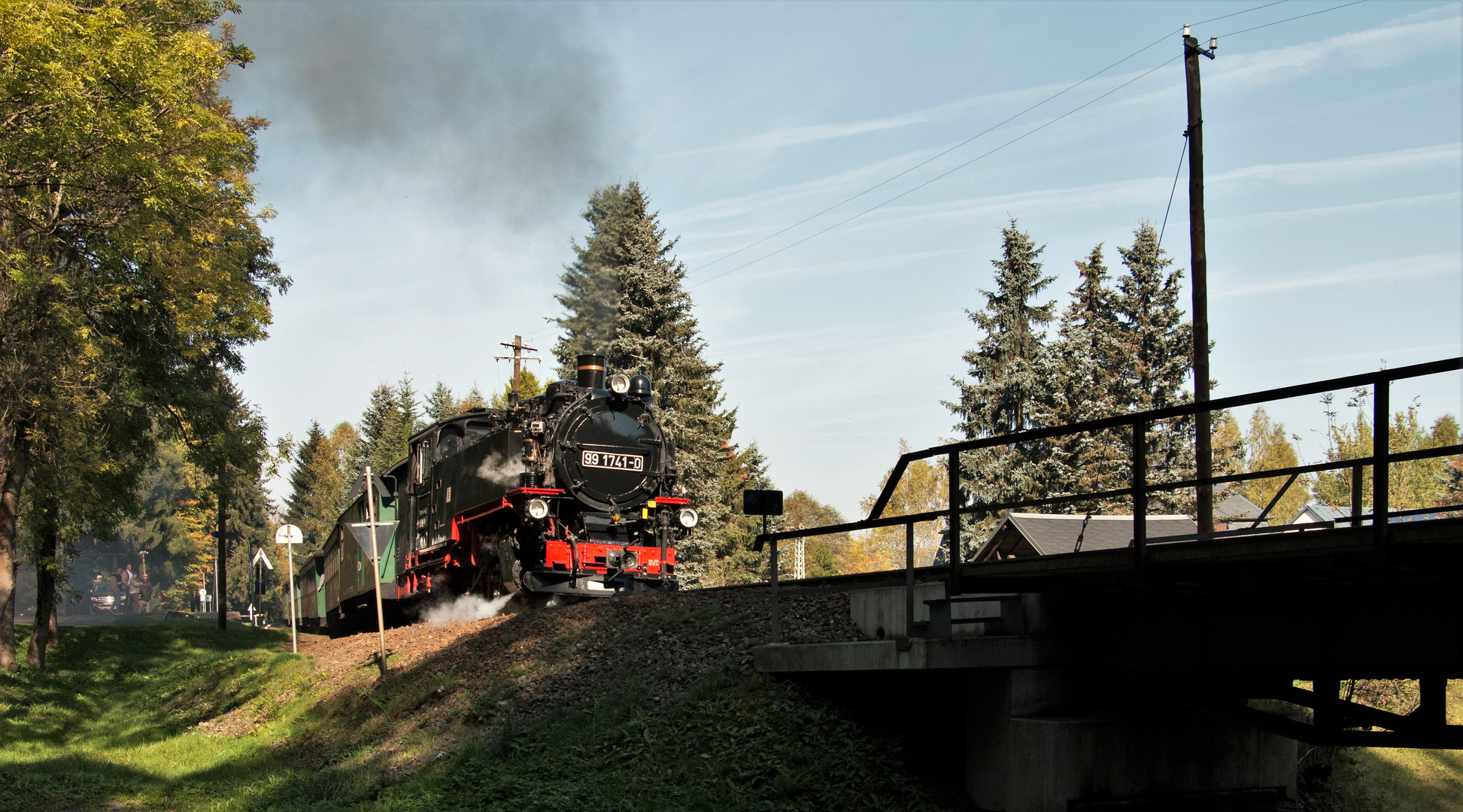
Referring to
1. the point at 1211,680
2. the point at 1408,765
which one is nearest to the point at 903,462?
the point at 1211,680

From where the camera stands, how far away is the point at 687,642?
11.0 meters

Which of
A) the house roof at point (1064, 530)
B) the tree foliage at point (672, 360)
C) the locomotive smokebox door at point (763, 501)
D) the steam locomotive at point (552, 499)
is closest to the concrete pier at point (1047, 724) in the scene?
the locomotive smokebox door at point (763, 501)

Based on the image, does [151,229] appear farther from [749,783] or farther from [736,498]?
[736,498]

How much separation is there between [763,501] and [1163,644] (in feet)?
12.5

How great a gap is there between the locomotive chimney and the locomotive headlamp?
10.5ft

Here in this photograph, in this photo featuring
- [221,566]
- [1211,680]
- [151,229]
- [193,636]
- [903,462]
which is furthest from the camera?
[221,566]

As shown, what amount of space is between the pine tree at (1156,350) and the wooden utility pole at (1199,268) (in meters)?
16.5

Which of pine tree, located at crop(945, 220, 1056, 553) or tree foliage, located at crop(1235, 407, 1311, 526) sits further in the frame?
tree foliage, located at crop(1235, 407, 1311, 526)

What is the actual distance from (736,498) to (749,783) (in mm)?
32497

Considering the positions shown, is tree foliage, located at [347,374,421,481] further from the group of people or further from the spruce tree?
the group of people

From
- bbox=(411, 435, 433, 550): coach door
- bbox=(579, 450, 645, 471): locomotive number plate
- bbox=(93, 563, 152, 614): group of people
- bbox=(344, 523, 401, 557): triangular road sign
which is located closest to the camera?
bbox=(579, 450, 645, 471): locomotive number plate

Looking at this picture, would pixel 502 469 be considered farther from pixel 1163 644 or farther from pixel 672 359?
pixel 672 359

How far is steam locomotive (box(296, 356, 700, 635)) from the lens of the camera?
16.5 metres

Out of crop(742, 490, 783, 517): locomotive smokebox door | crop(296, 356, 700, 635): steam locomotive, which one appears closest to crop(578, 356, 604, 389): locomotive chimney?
crop(296, 356, 700, 635): steam locomotive
